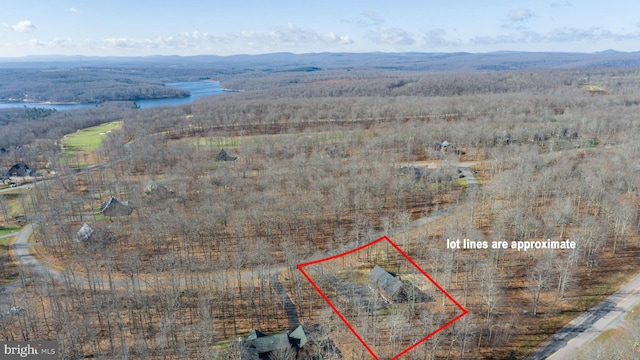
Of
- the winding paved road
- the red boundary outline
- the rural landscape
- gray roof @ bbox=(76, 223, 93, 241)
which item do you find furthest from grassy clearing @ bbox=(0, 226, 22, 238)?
the winding paved road

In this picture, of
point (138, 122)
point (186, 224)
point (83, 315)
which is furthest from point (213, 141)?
point (83, 315)

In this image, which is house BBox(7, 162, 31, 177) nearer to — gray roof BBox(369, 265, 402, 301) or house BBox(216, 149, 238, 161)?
house BBox(216, 149, 238, 161)

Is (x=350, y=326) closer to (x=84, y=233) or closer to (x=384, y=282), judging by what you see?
(x=384, y=282)

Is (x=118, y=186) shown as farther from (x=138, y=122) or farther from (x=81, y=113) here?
(x=81, y=113)

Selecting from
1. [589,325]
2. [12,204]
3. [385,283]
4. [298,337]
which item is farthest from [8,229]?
[589,325]

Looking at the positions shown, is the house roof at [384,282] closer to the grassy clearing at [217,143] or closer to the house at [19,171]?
the grassy clearing at [217,143]

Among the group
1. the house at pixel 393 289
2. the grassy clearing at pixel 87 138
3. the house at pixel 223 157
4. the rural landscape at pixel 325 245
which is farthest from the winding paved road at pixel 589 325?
the grassy clearing at pixel 87 138
